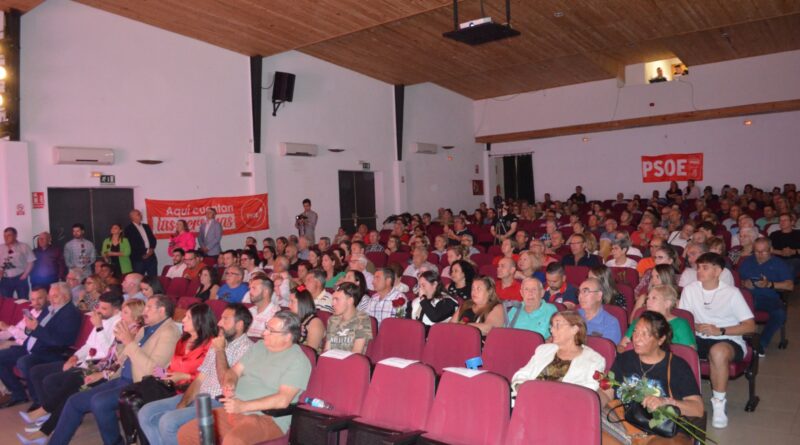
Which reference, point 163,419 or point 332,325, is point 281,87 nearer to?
point 332,325

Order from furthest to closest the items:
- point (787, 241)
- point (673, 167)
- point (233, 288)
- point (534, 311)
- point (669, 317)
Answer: point (673, 167) → point (787, 241) → point (233, 288) → point (534, 311) → point (669, 317)

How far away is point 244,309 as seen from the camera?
406 cm

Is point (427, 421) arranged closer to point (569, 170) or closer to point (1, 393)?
point (1, 393)

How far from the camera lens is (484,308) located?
457 centimetres

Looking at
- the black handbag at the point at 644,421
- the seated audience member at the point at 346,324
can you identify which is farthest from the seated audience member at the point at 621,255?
the black handbag at the point at 644,421

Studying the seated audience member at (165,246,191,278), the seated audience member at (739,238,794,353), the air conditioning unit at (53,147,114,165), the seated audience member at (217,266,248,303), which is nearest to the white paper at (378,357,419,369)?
the seated audience member at (217,266,248,303)

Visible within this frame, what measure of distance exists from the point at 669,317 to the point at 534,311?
88cm

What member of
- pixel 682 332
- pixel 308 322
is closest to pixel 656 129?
pixel 682 332

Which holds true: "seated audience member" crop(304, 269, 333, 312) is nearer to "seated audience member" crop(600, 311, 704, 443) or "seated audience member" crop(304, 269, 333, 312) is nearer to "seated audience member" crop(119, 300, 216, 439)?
"seated audience member" crop(119, 300, 216, 439)

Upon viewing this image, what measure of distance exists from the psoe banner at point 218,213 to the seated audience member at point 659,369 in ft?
29.5

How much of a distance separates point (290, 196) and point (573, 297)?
8.66 metres

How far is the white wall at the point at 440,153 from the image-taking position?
52.1 ft

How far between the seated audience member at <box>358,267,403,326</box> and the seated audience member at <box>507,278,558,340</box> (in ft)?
4.31

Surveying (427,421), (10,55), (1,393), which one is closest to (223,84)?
(10,55)
